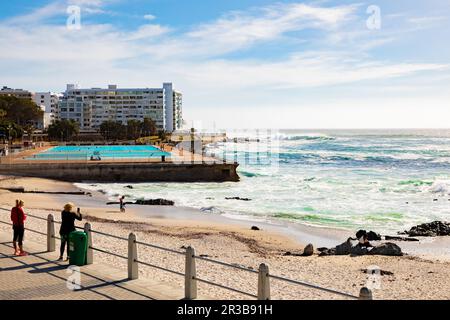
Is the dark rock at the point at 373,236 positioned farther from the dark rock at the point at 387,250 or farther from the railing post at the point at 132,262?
the railing post at the point at 132,262

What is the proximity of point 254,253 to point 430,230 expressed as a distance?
993cm

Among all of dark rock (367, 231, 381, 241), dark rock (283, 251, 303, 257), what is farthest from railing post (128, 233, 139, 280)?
dark rock (367, 231, 381, 241)

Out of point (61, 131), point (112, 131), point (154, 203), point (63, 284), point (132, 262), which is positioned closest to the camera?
point (63, 284)

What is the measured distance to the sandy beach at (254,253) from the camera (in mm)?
14602

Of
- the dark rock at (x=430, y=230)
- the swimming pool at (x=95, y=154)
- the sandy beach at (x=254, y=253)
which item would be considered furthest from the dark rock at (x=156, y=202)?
the swimming pool at (x=95, y=154)

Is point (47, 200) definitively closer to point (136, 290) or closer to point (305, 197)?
point (305, 197)

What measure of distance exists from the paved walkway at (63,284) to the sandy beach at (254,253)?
1.29 metres

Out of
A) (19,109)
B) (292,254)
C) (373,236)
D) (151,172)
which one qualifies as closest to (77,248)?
(292,254)

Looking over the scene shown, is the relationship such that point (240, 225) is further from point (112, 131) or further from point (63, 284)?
point (112, 131)

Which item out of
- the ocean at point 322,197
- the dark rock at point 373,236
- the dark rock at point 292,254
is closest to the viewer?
the dark rock at point 292,254

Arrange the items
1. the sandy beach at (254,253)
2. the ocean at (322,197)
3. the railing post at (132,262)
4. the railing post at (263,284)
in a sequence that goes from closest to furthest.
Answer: the railing post at (263,284) < the railing post at (132,262) < the sandy beach at (254,253) < the ocean at (322,197)

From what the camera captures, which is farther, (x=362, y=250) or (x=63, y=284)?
(x=362, y=250)

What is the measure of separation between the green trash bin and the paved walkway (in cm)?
22

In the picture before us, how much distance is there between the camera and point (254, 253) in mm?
20078
